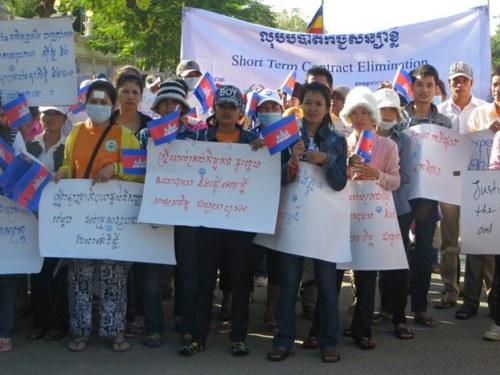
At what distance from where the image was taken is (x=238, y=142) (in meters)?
A: 5.34

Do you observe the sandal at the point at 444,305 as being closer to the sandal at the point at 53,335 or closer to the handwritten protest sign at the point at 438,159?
the handwritten protest sign at the point at 438,159

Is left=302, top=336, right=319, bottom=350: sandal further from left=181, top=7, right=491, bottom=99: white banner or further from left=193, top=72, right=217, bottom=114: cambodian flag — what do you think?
left=181, top=7, right=491, bottom=99: white banner

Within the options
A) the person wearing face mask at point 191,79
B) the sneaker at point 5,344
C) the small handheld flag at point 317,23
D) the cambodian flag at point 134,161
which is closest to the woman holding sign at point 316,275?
the cambodian flag at point 134,161

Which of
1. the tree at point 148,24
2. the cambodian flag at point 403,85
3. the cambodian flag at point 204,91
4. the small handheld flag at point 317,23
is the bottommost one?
the cambodian flag at point 204,91

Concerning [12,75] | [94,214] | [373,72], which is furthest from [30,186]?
[373,72]

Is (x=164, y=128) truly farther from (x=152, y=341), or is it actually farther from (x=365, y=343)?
(x=365, y=343)

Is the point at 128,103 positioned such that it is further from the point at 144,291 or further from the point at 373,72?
the point at 373,72

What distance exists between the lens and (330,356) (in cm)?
520

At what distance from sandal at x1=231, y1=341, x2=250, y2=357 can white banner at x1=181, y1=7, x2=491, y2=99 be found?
4.40m

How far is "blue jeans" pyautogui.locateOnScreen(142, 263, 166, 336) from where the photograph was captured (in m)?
5.48

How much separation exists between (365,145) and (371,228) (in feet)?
2.06

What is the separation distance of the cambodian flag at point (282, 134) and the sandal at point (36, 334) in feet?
7.55

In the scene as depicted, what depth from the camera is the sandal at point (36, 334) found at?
18.6ft

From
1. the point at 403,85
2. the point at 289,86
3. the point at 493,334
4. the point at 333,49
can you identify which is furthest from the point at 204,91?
the point at 493,334
